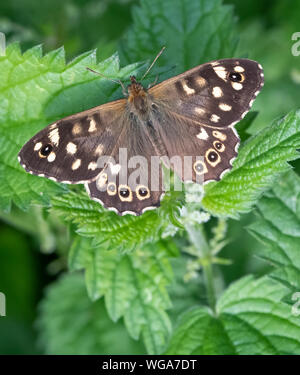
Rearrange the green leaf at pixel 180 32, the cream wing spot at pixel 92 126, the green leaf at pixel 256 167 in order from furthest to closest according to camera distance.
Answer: the green leaf at pixel 180 32, the cream wing spot at pixel 92 126, the green leaf at pixel 256 167

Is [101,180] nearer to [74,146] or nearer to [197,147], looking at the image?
[74,146]

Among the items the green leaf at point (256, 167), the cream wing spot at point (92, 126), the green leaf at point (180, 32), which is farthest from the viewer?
the green leaf at point (180, 32)

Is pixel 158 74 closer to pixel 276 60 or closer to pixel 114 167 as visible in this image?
pixel 114 167

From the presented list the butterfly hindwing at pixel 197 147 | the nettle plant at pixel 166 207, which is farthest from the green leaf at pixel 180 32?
the butterfly hindwing at pixel 197 147

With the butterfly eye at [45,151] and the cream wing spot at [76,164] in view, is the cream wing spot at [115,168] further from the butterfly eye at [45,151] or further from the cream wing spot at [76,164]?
the butterfly eye at [45,151]

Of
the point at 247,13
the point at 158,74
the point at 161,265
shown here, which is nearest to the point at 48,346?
the point at 161,265

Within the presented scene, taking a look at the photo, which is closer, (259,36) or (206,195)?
(206,195)

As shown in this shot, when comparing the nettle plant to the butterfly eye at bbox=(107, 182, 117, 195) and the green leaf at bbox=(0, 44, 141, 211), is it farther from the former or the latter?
the butterfly eye at bbox=(107, 182, 117, 195)

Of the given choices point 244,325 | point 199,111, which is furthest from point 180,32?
point 244,325
